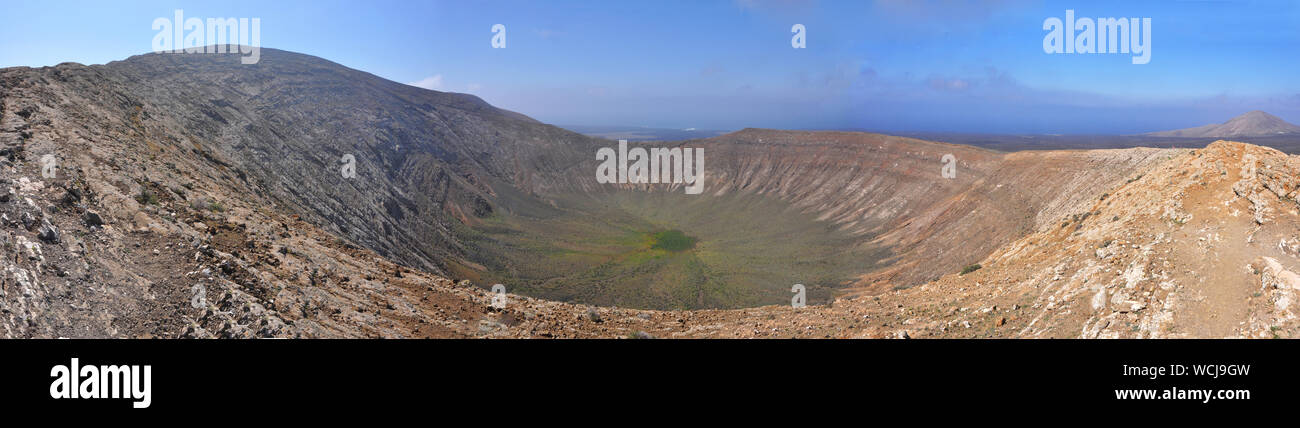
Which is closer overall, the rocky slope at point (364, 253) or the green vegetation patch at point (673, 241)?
the rocky slope at point (364, 253)

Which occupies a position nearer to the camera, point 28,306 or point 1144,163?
point 28,306

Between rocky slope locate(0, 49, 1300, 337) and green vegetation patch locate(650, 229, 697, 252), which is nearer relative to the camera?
rocky slope locate(0, 49, 1300, 337)

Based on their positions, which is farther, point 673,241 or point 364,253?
point 673,241

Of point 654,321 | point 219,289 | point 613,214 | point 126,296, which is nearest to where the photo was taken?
point 126,296

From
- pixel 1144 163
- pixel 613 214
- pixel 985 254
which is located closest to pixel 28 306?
pixel 985 254

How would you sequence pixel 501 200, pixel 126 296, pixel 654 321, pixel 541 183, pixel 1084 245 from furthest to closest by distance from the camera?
pixel 541 183 → pixel 501 200 → pixel 654 321 → pixel 1084 245 → pixel 126 296

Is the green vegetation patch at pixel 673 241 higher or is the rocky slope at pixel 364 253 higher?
the rocky slope at pixel 364 253

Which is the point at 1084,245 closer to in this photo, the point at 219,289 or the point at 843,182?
the point at 219,289

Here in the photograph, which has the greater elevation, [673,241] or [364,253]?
[364,253]

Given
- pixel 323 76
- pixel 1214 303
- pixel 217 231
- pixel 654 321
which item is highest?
pixel 323 76

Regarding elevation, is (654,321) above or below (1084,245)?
below

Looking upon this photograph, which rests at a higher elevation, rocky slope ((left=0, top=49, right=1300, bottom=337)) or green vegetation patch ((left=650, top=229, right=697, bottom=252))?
rocky slope ((left=0, top=49, right=1300, bottom=337))
